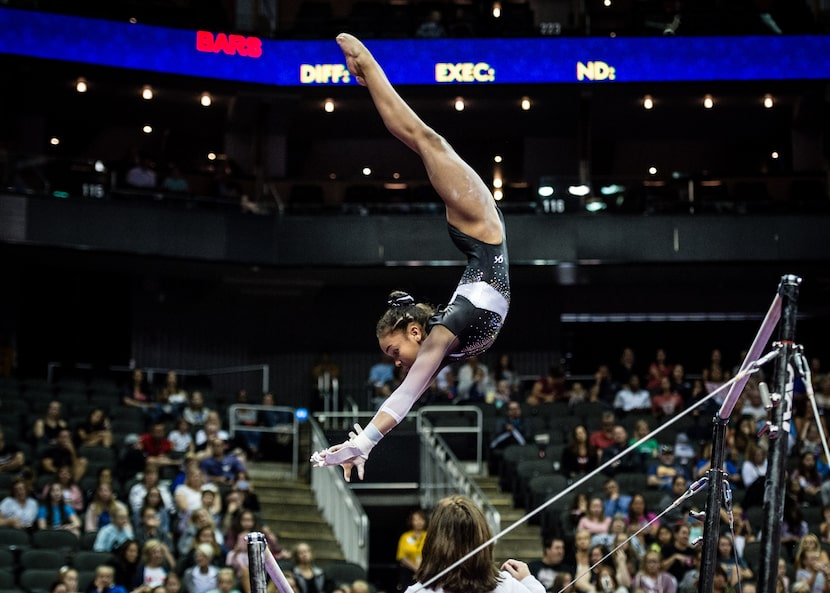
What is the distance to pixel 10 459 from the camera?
41.3ft

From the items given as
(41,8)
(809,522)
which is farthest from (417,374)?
(41,8)

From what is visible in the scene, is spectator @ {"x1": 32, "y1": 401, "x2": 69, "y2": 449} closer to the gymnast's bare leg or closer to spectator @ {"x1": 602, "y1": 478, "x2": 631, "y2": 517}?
spectator @ {"x1": 602, "y1": 478, "x2": 631, "y2": 517}

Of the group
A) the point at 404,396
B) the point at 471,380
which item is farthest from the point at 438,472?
the point at 404,396

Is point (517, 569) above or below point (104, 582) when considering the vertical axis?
above

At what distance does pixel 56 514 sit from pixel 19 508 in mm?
361

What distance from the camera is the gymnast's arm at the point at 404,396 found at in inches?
171

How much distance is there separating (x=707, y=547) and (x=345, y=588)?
5.48 meters

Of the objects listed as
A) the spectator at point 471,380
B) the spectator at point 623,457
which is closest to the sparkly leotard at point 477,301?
the spectator at point 623,457

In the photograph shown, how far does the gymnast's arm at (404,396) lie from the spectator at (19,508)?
7979 millimetres

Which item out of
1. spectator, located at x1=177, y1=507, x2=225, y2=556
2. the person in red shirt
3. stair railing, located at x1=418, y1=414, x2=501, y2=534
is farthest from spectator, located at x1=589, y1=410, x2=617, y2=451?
the person in red shirt

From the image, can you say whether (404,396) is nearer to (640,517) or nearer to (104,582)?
(104,582)

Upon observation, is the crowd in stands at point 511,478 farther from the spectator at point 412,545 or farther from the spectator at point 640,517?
the spectator at point 412,545

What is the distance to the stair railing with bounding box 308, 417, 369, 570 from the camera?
39.7ft

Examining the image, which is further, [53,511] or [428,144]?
[53,511]
